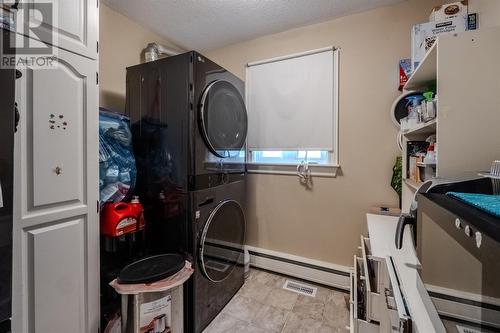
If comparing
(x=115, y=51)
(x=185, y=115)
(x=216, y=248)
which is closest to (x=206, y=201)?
(x=216, y=248)

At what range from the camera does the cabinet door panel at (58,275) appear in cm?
95

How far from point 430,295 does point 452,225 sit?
0.97ft

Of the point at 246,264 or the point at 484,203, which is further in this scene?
the point at 246,264

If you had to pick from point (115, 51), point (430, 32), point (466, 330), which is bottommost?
point (466, 330)

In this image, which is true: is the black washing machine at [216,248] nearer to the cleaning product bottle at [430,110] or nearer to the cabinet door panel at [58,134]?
the cabinet door panel at [58,134]

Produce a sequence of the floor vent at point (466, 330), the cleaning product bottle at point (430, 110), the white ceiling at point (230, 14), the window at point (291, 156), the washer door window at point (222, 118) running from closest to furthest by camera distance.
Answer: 1. the floor vent at point (466, 330)
2. the cleaning product bottle at point (430, 110)
3. the washer door window at point (222, 118)
4. the white ceiling at point (230, 14)
5. the window at point (291, 156)

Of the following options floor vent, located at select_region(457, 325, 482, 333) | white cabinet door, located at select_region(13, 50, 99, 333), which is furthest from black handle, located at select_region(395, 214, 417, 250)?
white cabinet door, located at select_region(13, 50, 99, 333)

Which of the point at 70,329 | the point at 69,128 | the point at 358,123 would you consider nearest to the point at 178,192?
the point at 69,128

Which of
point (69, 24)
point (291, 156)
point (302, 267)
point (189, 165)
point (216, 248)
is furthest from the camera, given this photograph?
point (291, 156)

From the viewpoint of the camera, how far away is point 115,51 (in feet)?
6.15

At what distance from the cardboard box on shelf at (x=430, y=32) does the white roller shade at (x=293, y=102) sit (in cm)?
73

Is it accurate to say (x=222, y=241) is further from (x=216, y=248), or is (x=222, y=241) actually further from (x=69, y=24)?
Result: (x=69, y=24)

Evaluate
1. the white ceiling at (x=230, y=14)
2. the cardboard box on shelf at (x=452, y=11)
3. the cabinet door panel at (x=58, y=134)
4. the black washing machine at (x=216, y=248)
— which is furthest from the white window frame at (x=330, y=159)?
the cabinet door panel at (x=58, y=134)

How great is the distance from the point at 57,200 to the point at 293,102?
1.94m
